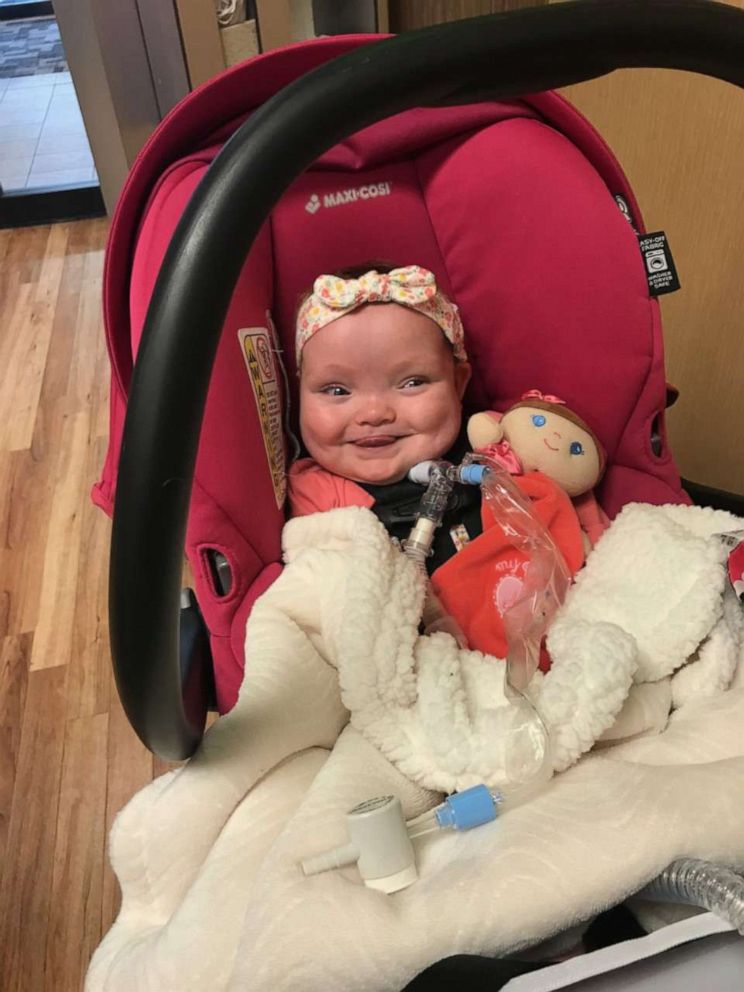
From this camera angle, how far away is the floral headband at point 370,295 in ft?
3.03

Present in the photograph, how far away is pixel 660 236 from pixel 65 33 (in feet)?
5.70

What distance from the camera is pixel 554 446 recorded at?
947 millimetres

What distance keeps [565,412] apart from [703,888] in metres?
0.55

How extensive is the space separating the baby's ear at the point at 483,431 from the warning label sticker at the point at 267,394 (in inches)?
9.0

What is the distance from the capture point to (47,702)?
147cm

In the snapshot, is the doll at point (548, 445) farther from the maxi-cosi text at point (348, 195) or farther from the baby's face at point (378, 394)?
the maxi-cosi text at point (348, 195)

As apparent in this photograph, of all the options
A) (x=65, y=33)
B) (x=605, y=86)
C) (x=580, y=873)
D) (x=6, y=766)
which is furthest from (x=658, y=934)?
(x=65, y=33)

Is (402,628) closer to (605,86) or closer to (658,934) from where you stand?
(658,934)

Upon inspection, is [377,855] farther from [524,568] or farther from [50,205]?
[50,205]

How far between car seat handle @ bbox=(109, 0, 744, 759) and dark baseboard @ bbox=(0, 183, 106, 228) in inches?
105

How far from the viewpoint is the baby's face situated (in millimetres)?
944

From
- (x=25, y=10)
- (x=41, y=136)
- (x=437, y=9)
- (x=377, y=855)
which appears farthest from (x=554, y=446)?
(x=25, y=10)

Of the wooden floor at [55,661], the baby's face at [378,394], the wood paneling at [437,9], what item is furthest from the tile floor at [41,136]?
the baby's face at [378,394]

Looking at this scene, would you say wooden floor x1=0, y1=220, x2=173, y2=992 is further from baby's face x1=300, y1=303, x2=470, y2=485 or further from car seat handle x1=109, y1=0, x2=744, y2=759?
car seat handle x1=109, y1=0, x2=744, y2=759
